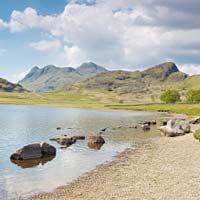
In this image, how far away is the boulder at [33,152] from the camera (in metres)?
54.4

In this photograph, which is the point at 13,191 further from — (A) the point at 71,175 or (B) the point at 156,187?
(B) the point at 156,187

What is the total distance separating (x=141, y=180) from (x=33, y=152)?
938 inches

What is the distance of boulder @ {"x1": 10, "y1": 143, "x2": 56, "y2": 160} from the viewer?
178ft

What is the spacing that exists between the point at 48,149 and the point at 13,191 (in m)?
22.3

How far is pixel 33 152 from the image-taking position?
5631 centimetres

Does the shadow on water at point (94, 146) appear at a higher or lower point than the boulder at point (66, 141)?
lower

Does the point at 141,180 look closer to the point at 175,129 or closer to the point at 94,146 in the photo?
the point at 94,146

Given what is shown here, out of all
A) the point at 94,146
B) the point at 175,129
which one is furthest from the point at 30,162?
the point at 175,129

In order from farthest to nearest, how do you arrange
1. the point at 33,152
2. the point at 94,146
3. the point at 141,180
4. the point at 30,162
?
the point at 94,146, the point at 33,152, the point at 30,162, the point at 141,180

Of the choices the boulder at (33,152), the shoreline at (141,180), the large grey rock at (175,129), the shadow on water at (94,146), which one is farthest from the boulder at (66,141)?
the large grey rock at (175,129)

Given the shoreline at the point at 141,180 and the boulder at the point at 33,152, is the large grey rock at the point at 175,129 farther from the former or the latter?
the boulder at the point at 33,152

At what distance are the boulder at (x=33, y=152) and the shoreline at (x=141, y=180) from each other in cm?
1219

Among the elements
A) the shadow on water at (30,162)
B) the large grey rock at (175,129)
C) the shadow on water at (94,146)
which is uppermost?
the large grey rock at (175,129)

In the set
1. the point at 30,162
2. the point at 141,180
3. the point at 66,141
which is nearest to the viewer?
the point at 141,180
